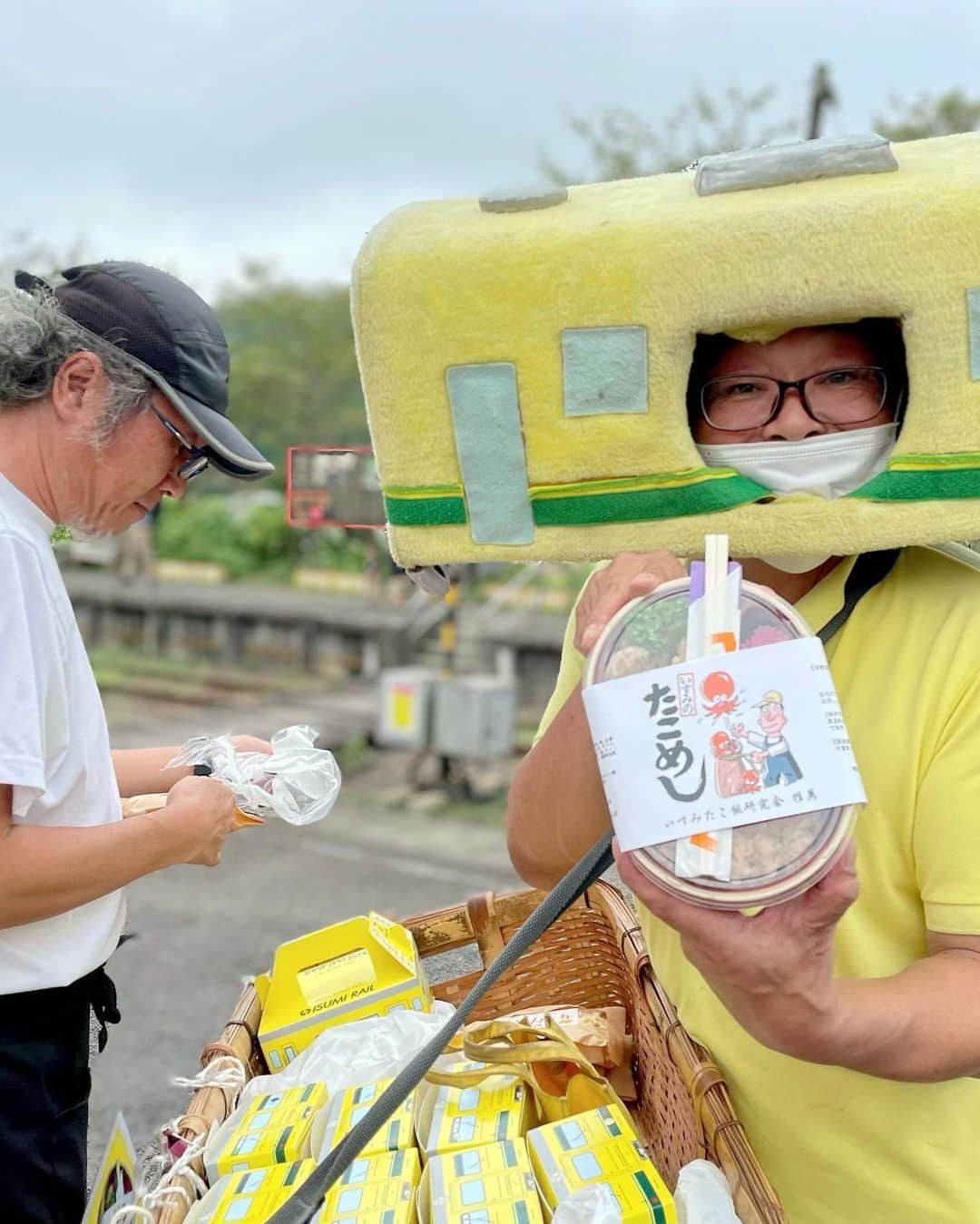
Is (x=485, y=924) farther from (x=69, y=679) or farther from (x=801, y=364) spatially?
(x=801, y=364)

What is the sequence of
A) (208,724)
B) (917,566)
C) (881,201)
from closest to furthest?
(881,201), (917,566), (208,724)

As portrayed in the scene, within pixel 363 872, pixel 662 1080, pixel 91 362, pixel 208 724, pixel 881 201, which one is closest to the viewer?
pixel 881 201

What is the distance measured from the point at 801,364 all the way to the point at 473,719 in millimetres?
6278

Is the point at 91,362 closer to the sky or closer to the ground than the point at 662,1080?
closer to the sky

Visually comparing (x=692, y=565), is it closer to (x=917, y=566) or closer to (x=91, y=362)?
(x=917, y=566)

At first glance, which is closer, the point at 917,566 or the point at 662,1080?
the point at 917,566

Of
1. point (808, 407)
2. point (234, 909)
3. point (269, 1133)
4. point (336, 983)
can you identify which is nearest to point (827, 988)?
point (808, 407)

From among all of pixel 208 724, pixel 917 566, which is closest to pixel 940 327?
pixel 917 566

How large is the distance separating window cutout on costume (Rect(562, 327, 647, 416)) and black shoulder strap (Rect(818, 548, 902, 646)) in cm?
29

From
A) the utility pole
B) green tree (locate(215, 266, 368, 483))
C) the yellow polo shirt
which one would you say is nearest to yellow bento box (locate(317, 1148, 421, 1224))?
the yellow polo shirt

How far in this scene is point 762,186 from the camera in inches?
44.0

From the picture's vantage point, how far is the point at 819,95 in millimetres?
10406

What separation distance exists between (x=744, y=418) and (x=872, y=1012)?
0.60m

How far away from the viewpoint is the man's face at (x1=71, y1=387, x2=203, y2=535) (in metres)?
1.59
